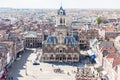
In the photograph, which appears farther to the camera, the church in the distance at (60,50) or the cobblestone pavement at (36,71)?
the church in the distance at (60,50)

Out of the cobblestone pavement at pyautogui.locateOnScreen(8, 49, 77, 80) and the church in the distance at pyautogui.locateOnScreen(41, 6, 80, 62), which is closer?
the cobblestone pavement at pyautogui.locateOnScreen(8, 49, 77, 80)

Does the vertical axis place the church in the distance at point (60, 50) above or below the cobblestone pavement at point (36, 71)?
above

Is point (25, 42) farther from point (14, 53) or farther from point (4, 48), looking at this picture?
point (4, 48)

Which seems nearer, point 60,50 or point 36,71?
point 36,71

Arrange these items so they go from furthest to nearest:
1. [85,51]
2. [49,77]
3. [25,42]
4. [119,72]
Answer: [25,42] → [85,51] → [49,77] → [119,72]

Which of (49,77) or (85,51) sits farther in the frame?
(85,51)

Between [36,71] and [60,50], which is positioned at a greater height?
[60,50]

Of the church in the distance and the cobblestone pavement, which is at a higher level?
the church in the distance

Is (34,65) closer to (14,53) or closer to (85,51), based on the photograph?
(14,53)

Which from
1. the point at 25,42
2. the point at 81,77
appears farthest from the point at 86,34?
the point at 81,77

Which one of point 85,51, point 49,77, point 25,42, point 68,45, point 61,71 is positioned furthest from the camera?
point 25,42
